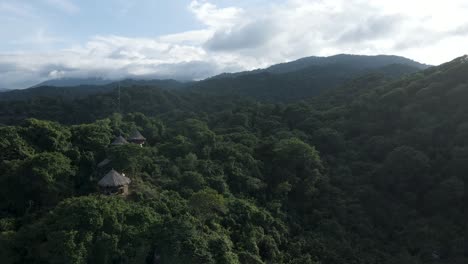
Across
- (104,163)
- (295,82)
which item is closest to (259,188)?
(104,163)

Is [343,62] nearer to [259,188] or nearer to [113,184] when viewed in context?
[259,188]

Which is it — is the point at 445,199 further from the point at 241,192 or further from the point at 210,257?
the point at 210,257

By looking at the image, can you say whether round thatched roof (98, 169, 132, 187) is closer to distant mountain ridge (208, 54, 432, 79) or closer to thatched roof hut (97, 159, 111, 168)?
thatched roof hut (97, 159, 111, 168)

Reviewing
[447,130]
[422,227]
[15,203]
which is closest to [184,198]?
[15,203]

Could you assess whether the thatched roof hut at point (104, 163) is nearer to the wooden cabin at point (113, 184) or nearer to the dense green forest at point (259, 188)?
the dense green forest at point (259, 188)

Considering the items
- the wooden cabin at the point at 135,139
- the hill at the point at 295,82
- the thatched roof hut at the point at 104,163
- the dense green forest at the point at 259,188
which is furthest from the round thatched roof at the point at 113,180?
the hill at the point at 295,82

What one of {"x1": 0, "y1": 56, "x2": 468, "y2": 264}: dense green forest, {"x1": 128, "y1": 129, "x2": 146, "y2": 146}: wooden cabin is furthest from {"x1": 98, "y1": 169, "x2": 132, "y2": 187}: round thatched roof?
{"x1": 128, "y1": 129, "x2": 146, "y2": 146}: wooden cabin
